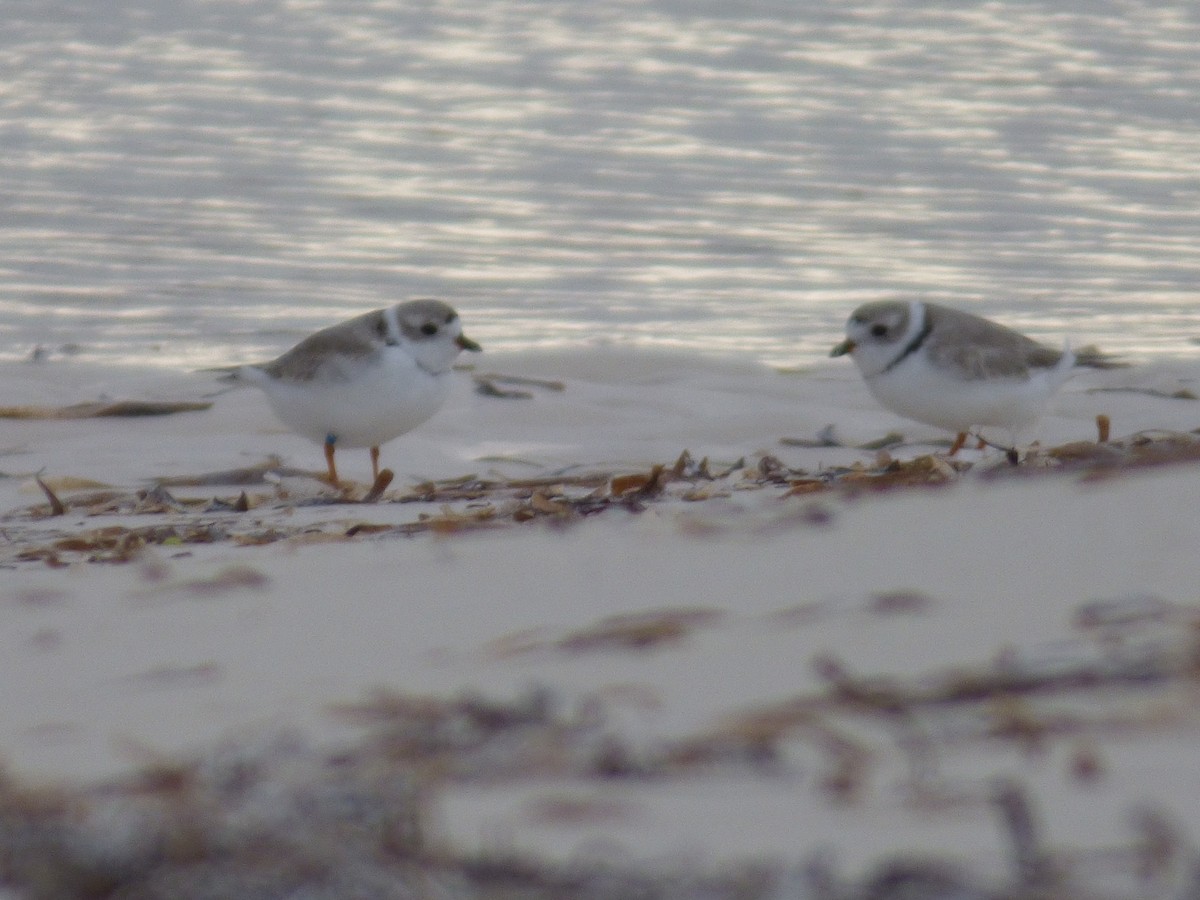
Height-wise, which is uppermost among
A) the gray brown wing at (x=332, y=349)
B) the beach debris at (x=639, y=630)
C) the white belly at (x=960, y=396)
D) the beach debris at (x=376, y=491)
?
the beach debris at (x=639, y=630)

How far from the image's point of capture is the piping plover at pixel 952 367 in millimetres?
5898

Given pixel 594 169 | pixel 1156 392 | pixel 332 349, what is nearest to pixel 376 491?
pixel 332 349

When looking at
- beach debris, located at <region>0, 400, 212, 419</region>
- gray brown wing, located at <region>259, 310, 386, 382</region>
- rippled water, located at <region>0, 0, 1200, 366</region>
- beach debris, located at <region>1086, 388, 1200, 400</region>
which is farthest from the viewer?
rippled water, located at <region>0, 0, 1200, 366</region>

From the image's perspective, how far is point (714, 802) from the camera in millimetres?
2012

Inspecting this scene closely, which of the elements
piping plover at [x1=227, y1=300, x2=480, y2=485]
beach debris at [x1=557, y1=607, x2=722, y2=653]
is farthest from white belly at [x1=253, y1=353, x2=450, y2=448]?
beach debris at [x1=557, y1=607, x2=722, y2=653]

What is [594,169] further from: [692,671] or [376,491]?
[692,671]

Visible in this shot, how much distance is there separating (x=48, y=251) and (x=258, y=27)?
5081mm

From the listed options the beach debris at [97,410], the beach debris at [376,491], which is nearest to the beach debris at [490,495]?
the beach debris at [376,491]

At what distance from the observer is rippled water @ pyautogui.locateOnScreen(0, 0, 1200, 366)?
8.66m

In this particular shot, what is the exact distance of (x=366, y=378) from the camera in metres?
5.91

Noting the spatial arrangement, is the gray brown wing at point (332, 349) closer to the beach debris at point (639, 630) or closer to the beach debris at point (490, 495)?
the beach debris at point (490, 495)

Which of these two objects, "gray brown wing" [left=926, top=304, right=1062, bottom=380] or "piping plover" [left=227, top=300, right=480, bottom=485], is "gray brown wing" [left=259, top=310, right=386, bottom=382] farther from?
"gray brown wing" [left=926, top=304, right=1062, bottom=380]

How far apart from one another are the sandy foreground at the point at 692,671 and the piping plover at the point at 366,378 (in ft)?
5.08

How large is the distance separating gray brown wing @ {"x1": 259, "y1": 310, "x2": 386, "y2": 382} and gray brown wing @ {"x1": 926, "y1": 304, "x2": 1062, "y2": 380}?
185 cm
